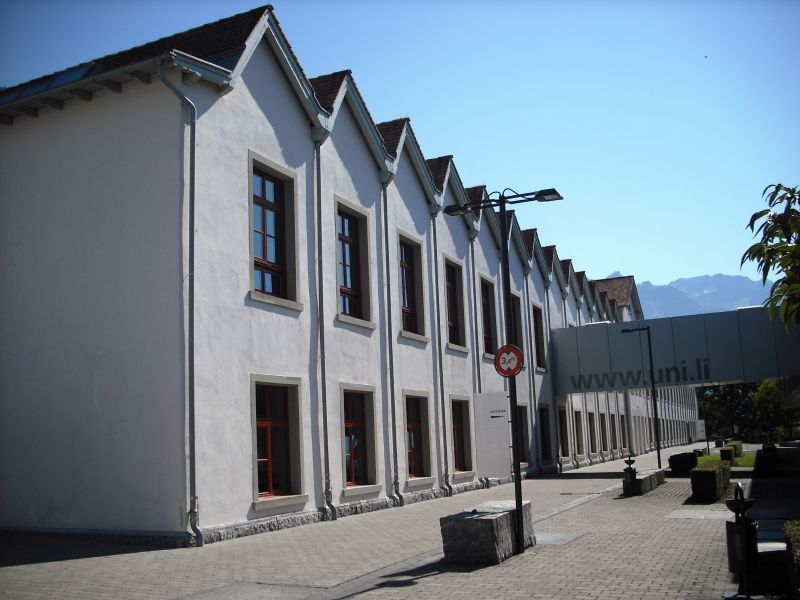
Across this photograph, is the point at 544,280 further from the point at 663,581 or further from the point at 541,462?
the point at 663,581

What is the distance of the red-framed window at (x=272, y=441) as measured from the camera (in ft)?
51.0

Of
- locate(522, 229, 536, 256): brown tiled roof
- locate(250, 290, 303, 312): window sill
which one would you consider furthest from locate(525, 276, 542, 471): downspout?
locate(250, 290, 303, 312): window sill

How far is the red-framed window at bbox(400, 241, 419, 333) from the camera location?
23.1 metres

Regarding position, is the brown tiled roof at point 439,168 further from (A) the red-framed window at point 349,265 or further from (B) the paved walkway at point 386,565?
(B) the paved walkway at point 386,565

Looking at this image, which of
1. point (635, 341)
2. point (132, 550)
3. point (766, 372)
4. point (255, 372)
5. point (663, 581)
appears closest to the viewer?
point (663, 581)

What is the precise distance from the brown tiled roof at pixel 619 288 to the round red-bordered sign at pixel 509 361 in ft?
148

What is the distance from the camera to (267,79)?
16891mm

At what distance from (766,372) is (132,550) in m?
26.5

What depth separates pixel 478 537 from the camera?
1031cm

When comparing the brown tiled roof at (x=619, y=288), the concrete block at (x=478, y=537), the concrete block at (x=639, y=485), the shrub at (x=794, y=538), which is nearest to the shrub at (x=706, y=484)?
the concrete block at (x=639, y=485)

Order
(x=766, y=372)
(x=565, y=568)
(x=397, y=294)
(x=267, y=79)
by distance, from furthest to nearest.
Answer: (x=766, y=372)
(x=397, y=294)
(x=267, y=79)
(x=565, y=568)

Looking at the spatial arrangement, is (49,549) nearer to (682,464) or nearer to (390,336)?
(390,336)

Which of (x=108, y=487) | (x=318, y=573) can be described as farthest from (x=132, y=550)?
(x=318, y=573)

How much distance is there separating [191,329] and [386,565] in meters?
5.30
